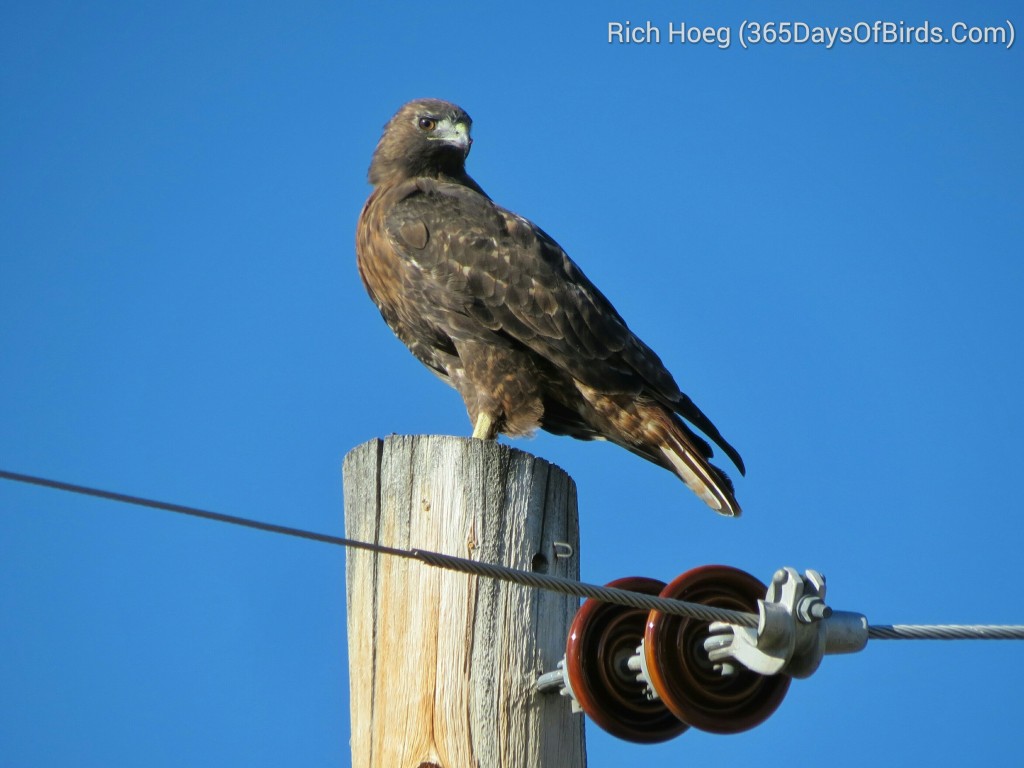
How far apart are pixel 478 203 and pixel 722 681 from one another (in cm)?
392

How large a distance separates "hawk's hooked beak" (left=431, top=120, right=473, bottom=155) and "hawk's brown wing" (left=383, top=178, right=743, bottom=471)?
0.71 metres

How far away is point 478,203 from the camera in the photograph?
686 cm

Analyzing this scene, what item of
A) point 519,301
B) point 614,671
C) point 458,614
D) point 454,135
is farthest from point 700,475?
point 458,614

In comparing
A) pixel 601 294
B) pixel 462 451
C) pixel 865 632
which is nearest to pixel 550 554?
pixel 462 451

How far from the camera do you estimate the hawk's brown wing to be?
627cm

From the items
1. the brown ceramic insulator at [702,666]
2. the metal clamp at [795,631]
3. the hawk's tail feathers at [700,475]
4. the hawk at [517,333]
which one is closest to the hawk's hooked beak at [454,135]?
the hawk at [517,333]

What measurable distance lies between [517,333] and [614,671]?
3.05m

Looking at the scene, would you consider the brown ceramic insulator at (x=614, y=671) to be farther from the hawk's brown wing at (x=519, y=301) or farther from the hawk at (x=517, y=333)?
the hawk's brown wing at (x=519, y=301)

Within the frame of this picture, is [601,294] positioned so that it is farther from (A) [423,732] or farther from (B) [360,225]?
(A) [423,732]

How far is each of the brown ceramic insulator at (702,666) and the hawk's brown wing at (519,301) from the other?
→ 9.05 ft

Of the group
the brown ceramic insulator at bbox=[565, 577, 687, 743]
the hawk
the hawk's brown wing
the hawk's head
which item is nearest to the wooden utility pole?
the brown ceramic insulator at bbox=[565, 577, 687, 743]

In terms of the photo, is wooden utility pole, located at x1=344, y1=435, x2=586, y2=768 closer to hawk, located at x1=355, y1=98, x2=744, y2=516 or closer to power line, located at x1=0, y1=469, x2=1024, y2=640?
power line, located at x1=0, y1=469, x2=1024, y2=640

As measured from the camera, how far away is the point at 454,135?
24.0 ft

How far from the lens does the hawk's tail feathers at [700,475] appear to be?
19.0 feet
